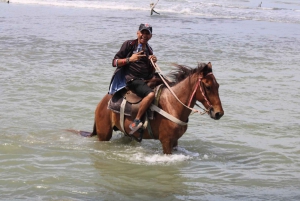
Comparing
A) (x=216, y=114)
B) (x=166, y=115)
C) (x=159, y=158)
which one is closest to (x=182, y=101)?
(x=166, y=115)

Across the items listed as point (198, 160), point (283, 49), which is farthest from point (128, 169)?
point (283, 49)

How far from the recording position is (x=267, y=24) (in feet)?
115

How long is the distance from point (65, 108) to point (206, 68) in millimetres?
4854

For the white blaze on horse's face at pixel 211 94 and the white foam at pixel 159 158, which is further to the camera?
the white foam at pixel 159 158

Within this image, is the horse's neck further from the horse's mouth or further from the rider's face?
the rider's face

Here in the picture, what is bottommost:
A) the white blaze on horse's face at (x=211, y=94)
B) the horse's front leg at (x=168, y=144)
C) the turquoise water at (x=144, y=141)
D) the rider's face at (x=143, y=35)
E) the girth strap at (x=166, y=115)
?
the turquoise water at (x=144, y=141)

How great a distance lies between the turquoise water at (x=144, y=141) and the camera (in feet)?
24.6

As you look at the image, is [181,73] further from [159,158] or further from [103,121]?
[103,121]

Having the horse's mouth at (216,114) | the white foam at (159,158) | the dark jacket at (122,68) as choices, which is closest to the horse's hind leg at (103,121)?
the dark jacket at (122,68)

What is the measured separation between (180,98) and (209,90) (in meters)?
0.50

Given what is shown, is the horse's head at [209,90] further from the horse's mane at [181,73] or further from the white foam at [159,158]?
the white foam at [159,158]

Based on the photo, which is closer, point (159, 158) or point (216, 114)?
point (216, 114)

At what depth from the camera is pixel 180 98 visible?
26.5ft

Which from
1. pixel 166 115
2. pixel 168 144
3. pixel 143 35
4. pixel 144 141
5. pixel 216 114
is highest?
pixel 143 35
